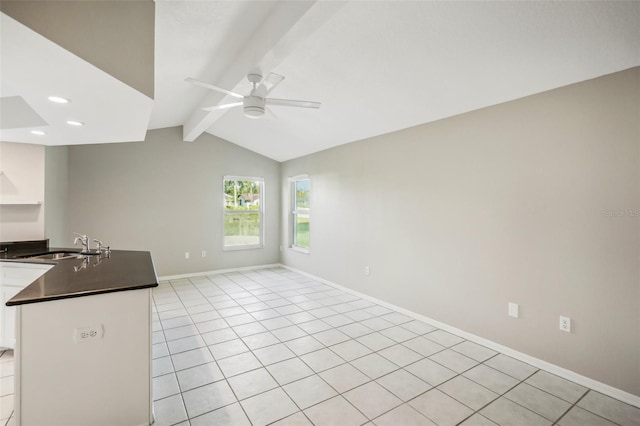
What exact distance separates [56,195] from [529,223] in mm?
5688

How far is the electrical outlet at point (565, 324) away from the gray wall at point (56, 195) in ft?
18.2

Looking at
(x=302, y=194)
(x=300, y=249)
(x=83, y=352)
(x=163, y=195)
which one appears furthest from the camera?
(x=302, y=194)

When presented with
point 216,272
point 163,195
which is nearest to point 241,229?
point 216,272

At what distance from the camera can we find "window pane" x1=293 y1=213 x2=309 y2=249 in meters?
6.40

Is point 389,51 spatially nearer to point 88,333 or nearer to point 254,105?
point 254,105

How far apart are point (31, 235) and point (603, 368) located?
5.80m

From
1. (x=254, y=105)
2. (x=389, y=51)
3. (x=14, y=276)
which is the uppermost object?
(x=389, y=51)

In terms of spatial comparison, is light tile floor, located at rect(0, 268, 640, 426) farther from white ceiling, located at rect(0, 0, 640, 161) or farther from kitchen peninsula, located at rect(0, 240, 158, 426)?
white ceiling, located at rect(0, 0, 640, 161)

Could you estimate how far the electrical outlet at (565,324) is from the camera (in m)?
2.49

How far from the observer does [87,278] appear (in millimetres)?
2082

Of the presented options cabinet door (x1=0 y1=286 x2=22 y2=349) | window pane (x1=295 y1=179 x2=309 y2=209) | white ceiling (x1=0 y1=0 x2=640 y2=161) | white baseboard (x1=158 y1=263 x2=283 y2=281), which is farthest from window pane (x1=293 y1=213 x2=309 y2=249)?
cabinet door (x1=0 y1=286 x2=22 y2=349)

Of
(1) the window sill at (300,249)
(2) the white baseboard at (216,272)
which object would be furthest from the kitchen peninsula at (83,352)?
(1) the window sill at (300,249)

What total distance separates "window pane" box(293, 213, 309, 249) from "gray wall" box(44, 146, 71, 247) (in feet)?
12.7

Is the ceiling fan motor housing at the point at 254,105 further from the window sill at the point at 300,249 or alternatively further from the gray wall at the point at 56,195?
the window sill at the point at 300,249
